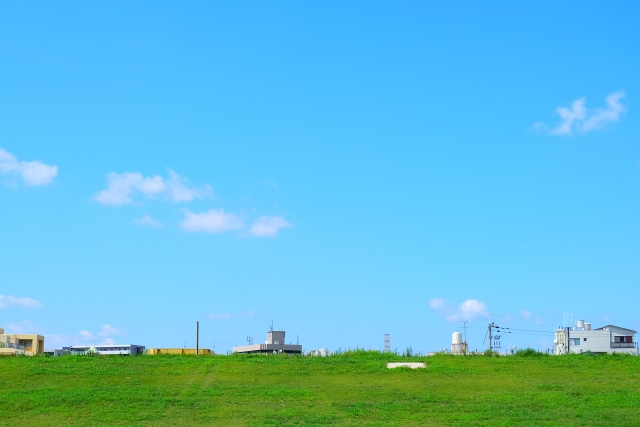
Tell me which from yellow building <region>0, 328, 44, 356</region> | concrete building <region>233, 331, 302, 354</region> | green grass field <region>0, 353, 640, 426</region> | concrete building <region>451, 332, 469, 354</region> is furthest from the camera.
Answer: yellow building <region>0, 328, 44, 356</region>

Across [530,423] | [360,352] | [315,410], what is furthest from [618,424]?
[360,352]

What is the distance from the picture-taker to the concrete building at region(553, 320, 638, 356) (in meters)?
90.6

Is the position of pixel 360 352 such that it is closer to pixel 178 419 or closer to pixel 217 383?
pixel 217 383

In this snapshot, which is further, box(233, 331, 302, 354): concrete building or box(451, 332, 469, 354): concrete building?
box(233, 331, 302, 354): concrete building

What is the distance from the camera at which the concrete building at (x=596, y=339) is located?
90625mm

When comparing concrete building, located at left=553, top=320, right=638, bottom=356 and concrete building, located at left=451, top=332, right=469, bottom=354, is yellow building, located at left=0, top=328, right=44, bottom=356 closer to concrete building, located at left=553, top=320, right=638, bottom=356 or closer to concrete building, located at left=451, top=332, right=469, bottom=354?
concrete building, located at left=451, top=332, right=469, bottom=354

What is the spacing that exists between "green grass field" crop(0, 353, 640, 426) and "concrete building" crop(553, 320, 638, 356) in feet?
187

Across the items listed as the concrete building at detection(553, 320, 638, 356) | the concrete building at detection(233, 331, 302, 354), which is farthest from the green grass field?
the concrete building at detection(553, 320, 638, 356)

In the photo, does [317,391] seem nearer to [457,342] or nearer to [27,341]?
[457,342]

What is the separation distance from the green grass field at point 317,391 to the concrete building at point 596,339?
5704 cm

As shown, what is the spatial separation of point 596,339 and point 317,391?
7209cm

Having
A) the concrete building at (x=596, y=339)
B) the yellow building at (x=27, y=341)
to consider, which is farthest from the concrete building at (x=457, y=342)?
the yellow building at (x=27, y=341)

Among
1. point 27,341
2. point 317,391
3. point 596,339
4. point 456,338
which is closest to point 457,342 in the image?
point 456,338

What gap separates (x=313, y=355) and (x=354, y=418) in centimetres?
1396
